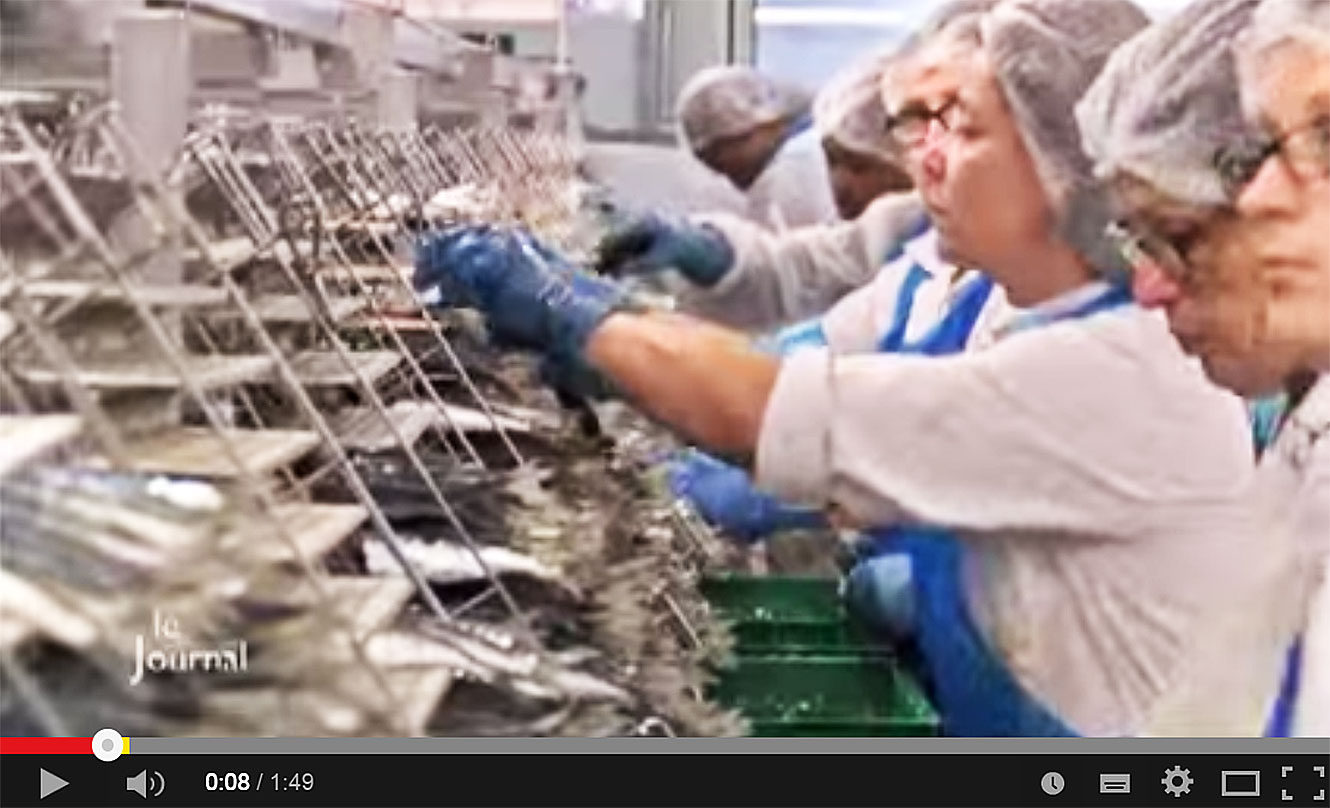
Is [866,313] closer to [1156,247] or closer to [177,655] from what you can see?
[1156,247]

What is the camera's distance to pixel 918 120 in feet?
5.74

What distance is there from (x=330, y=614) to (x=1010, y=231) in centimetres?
57

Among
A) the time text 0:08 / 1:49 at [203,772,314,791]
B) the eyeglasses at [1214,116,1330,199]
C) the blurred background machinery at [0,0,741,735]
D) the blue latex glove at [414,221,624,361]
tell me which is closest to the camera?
the blurred background machinery at [0,0,741,735]

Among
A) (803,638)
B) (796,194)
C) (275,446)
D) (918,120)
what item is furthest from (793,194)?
(275,446)

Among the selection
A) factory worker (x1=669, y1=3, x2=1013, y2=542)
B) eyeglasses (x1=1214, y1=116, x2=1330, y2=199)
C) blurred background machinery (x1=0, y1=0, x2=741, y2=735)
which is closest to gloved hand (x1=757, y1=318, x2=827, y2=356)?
factory worker (x1=669, y1=3, x2=1013, y2=542)

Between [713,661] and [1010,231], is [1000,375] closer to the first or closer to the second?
[1010,231]

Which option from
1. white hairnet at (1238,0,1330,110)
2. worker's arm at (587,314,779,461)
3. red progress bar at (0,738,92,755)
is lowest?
red progress bar at (0,738,92,755)

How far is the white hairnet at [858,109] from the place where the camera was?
1822 millimetres

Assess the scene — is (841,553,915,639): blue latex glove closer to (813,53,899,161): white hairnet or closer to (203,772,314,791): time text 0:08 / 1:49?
(813,53,899,161): white hairnet

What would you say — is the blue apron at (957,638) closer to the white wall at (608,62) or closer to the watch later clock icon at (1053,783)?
the watch later clock icon at (1053,783)

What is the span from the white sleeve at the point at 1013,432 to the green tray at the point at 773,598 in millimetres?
207

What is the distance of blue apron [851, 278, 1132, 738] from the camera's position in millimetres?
1671

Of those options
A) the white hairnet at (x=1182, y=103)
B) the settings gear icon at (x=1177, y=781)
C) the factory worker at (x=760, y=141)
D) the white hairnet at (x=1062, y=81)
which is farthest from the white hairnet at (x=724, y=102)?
the settings gear icon at (x=1177, y=781)

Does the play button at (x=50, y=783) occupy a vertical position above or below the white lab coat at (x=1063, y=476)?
below
